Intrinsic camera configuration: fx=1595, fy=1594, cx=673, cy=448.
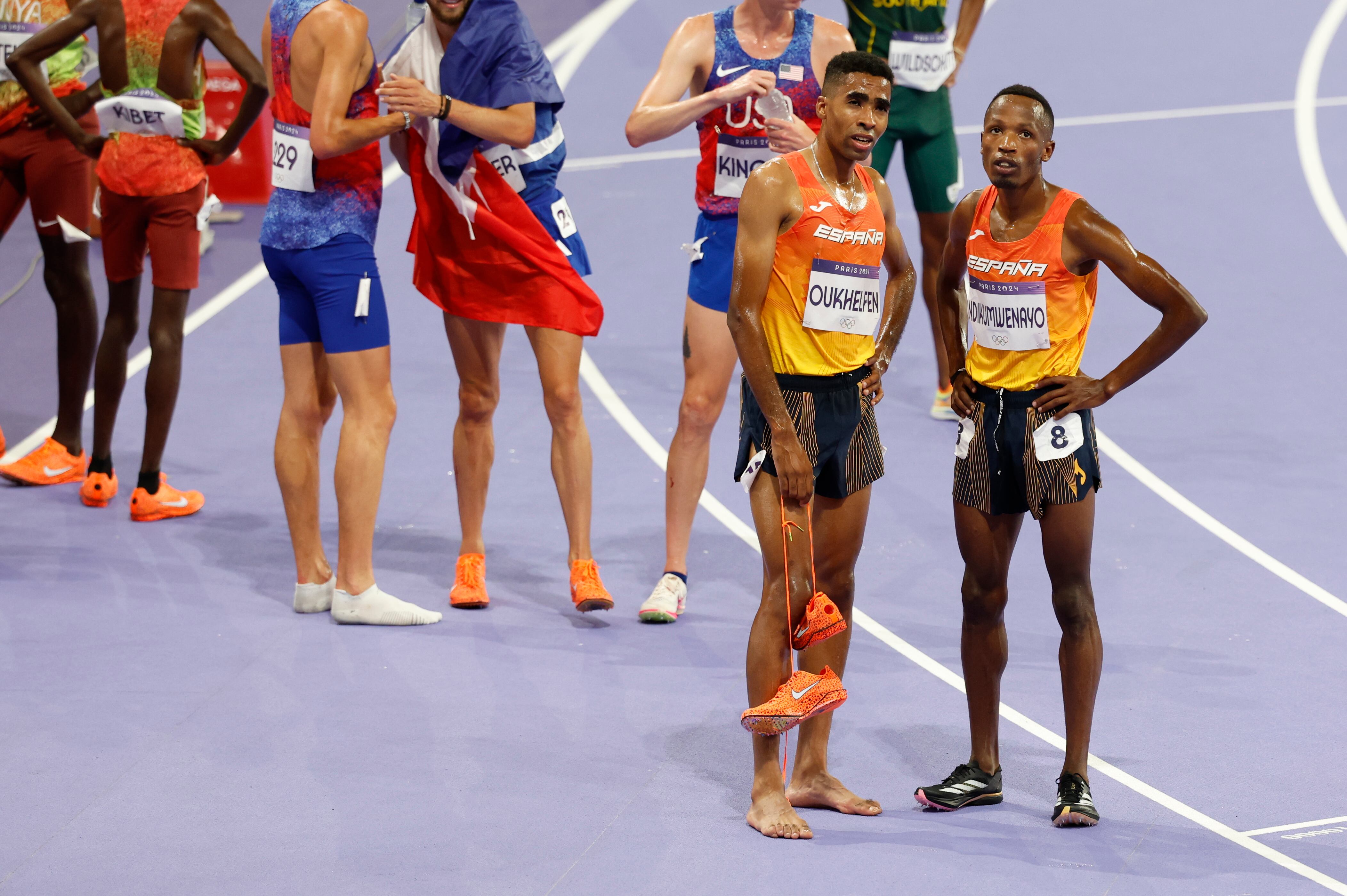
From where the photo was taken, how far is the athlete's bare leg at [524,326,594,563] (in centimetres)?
606

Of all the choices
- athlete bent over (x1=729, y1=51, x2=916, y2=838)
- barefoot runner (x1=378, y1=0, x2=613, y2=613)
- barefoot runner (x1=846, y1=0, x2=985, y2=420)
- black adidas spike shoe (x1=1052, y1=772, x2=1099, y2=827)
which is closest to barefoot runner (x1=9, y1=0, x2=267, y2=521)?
Answer: barefoot runner (x1=378, y1=0, x2=613, y2=613)

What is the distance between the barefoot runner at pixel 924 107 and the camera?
8.11m

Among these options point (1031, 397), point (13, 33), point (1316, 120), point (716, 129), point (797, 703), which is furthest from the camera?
point (1316, 120)

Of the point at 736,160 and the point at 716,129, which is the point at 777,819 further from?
the point at 716,129

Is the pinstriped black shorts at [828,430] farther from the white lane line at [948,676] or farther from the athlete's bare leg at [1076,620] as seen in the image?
the white lane line at [948,676]

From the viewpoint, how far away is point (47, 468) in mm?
7426

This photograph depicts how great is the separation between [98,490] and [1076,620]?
179 inches

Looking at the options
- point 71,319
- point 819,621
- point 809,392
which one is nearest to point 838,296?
point 809,392

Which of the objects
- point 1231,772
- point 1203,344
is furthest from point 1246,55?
point 1231,772

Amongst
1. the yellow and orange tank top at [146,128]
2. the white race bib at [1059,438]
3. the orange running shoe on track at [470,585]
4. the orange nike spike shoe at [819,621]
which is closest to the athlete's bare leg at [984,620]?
the white race bib at [1059,438]

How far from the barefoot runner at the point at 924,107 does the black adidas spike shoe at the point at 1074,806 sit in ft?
12.5

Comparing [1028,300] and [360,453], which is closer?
[1028,300]

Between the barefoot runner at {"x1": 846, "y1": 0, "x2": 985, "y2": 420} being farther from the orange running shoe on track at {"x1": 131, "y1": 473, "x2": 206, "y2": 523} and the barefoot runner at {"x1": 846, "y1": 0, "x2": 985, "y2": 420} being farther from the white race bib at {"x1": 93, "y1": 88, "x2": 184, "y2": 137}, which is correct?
the orange running shoe on track at {"x1": 131, "y1": 473, "x2": 206, "y2": 523}

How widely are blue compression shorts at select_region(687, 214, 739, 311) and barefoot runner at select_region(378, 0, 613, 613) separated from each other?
0.41 meters
